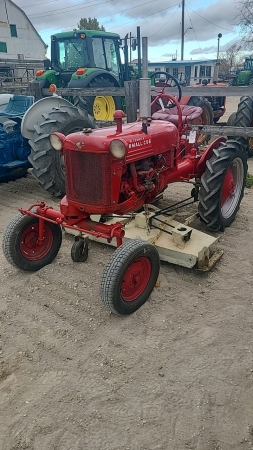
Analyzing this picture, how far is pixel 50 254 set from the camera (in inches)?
146

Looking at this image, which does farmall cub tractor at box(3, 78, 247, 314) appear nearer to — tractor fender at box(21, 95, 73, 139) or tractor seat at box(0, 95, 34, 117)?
tractor fender at box(21, 95, 73, 139)

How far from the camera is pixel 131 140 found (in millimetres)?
3252

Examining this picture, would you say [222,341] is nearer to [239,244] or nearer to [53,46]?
[239,244]

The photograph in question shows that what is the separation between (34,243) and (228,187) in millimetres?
2269

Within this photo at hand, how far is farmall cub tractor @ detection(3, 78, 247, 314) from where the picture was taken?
119 inches

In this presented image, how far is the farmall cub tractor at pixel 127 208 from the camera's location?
3.02m

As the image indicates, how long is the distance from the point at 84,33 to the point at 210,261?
7.08m

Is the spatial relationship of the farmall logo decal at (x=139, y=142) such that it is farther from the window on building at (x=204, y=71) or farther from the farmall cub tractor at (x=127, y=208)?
the window on building at (x=204, y=71)

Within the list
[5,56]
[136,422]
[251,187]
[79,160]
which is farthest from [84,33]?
[5,56]

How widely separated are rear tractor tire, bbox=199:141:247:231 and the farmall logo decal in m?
0.88

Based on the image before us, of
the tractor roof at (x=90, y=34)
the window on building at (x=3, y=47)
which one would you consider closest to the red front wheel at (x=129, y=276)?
the tractor roof at (x=90, y=34)

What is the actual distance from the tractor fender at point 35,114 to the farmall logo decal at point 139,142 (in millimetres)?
2445

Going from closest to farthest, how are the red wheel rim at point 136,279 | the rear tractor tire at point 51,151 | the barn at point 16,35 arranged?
the red wheel rim at point 136,279 < the rear tractor tire at point 51,151 < the barn at point 16,35

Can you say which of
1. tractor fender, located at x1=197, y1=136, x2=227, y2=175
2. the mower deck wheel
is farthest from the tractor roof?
the mower deck wheel
